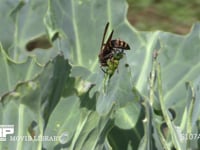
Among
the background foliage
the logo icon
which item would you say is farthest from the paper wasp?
the logo icon

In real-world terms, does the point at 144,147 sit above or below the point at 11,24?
below

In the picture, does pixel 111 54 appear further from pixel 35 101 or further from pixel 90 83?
pixel 35 101

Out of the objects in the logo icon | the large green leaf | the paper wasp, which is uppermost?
the paper wasp

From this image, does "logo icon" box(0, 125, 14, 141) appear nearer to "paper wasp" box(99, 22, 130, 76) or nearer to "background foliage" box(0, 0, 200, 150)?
"background foliage" box(0, 0, 200, 150)

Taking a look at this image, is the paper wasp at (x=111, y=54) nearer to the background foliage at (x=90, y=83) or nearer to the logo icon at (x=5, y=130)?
the background foliage at (x=90, y=83)

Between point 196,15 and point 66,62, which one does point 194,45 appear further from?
point 196,15

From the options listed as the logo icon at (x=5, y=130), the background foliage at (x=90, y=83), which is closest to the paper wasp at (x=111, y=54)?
the background foliage at (x=90, y=83)

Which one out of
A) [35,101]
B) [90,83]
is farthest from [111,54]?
[35,101]

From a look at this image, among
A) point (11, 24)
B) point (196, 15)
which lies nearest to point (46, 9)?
point (11, 24)
